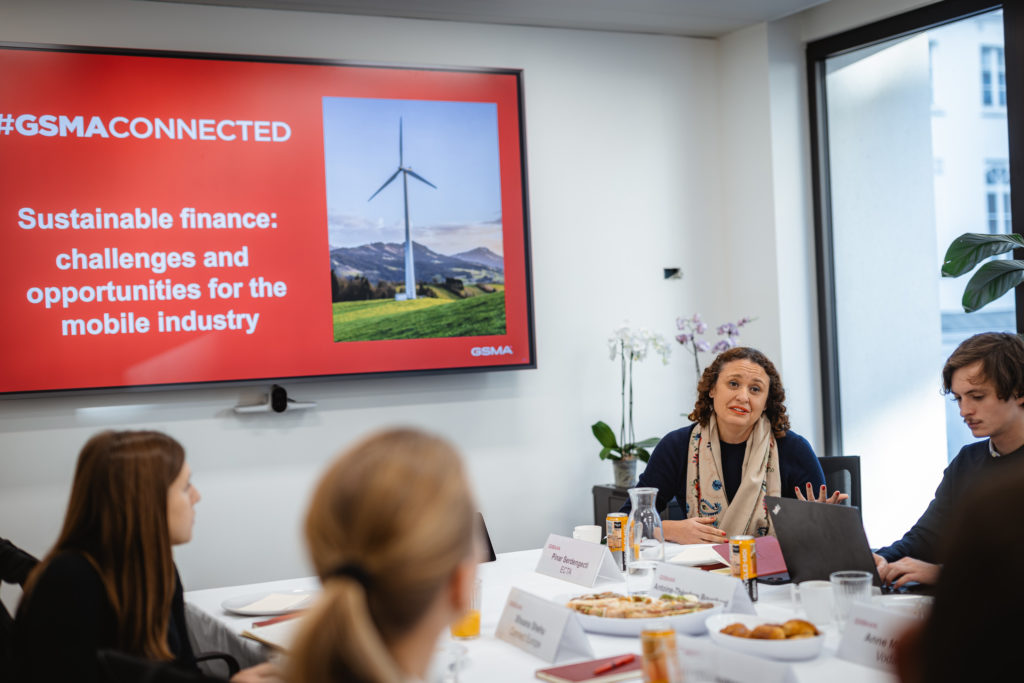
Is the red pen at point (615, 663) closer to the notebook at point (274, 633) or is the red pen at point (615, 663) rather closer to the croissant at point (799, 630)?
the croissant at point (799, 630)

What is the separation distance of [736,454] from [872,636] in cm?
161

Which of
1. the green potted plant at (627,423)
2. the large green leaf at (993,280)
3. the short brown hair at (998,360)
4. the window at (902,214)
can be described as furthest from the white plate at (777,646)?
the window at (902,214)

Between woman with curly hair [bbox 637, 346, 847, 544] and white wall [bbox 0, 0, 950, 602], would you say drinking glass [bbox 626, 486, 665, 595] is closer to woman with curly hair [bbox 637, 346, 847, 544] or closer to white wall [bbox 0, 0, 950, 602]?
woman with curly hair [bbox 637, 346, 847, 544]

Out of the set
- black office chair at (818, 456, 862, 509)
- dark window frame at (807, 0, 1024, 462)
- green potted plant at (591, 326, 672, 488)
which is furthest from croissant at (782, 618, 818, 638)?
dark window frame at (807, 0, 1024, 462)

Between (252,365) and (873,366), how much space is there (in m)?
2.91

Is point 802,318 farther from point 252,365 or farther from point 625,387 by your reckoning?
point 252,365

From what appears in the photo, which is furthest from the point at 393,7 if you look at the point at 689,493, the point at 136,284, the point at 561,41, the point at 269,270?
the point at 689,493

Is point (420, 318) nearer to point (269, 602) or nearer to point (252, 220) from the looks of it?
point (252, 220)

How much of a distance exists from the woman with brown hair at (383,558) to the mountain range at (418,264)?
3092 millimetres

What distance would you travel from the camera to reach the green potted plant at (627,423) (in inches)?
175

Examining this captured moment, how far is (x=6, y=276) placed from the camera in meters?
3.71

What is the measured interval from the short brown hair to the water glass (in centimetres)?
96

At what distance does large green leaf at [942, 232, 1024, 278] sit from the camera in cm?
355

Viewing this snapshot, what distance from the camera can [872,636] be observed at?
179cm
